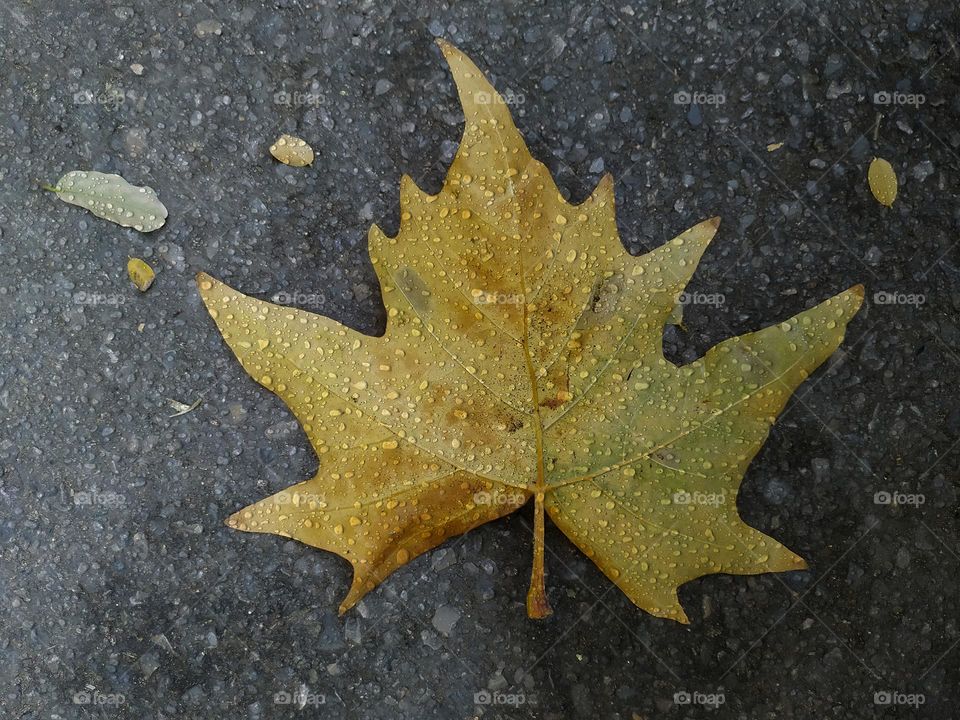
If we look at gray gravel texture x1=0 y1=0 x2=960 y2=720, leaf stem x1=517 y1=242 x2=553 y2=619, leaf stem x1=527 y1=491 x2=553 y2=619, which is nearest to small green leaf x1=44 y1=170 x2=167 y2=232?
gray gravel texture x1=0 y1=0 x2=960 y2=720

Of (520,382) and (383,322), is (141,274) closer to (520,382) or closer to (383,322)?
(383,322)

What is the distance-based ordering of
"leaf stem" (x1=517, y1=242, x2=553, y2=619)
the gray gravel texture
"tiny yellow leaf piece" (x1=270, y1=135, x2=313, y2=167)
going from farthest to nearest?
1. "tiny yellow leaf piece" (x1=270, y1=135, x2=313, y2=167)
2. the gray gravel texture
3. "leaf stem" (x1=517, y1=242, x2=553, y2=619)

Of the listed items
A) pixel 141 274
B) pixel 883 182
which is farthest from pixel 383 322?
pixel 883 182

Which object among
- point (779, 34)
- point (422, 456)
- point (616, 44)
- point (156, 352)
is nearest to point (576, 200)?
point (616, 44)

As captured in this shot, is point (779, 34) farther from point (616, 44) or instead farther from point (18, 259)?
point (18, 259)

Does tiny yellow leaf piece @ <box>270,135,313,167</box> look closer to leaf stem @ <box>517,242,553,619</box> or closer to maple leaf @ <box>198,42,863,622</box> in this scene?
maple leaf @ <box>198,42,863,622</box>

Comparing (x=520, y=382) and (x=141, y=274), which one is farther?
(x=141, y=274)
